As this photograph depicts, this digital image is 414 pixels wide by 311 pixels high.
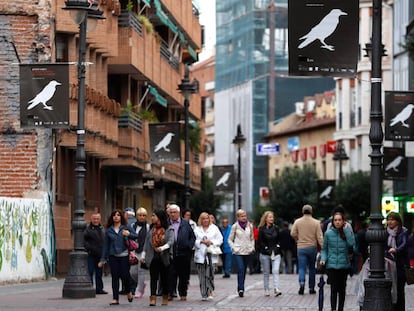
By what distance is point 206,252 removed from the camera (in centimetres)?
2991

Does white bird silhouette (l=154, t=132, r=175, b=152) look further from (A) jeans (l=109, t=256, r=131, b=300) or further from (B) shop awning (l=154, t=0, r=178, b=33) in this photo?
(A) jeans (l=109, t=256, r=131, b=300)

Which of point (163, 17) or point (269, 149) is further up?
point (163, 17)

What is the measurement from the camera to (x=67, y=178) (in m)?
44.3

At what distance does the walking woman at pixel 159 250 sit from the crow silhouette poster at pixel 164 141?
761 inches

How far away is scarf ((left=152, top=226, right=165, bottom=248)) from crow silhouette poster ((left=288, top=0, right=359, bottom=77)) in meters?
7.81

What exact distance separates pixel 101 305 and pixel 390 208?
28.2 m

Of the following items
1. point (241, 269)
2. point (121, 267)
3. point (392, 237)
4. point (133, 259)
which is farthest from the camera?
point (241, 269)

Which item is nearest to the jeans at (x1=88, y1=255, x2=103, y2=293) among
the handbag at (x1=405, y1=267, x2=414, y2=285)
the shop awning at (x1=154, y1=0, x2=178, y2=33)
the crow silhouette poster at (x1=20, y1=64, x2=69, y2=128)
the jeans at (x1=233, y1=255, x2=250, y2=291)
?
the jeans at (x1=233, y1=255, x2=250, y2=291)

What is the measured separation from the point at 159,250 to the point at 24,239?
33.4 feet

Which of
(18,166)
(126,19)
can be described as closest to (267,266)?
(18,166)

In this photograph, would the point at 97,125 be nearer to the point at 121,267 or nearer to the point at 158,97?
the point at 158,97

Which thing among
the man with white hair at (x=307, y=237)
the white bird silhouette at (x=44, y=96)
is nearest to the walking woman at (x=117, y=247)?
the white bird silhouette at (x=44, y=96)

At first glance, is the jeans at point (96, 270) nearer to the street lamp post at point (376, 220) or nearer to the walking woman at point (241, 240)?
the walking woman at point (241, 240)

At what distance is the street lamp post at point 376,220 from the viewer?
20.5 m
